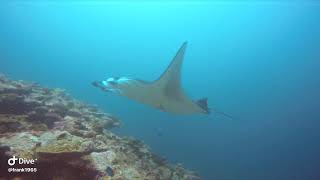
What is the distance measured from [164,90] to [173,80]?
0.29 meters

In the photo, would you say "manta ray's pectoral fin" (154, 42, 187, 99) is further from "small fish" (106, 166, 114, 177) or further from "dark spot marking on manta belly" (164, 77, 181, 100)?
"small fish" (106, 166, 114, 177)

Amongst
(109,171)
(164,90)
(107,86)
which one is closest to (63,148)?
(109,171)

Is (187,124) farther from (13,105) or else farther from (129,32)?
(129,32)

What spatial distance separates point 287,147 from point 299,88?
85.0 ft

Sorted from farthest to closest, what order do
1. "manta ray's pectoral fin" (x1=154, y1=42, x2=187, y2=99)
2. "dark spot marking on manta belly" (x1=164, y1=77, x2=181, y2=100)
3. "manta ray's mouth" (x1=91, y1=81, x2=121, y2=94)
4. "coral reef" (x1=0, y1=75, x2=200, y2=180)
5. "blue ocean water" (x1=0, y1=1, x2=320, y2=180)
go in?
"blue ocean water" (x1=0, y1=1, x2=320, y2=180) < "dark spot marking on manta belly" (x1=164, y1=77, x2=181, y2=100) < "manta ray's pectoral fin" (x1=154, y1=42, x2=187, y2=99) < "manta ray's mouth" (x1=91, y1=81, x2=121, y2=94) < "coral reef" (x1=0, y1=75, x2=200, y2=180)

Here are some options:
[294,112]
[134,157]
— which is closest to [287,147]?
[294,112]

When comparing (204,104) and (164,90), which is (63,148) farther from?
(204,104)

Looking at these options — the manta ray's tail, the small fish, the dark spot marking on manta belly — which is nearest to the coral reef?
the small fish

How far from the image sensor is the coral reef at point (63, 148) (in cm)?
471

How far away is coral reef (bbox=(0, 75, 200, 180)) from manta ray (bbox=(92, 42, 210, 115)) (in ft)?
3.30

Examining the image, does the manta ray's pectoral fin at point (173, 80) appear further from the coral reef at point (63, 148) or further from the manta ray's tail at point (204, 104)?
the coral reef at point (63, 148)

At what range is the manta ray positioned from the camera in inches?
253

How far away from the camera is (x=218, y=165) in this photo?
92.5 feet

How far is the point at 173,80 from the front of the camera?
6.64m
